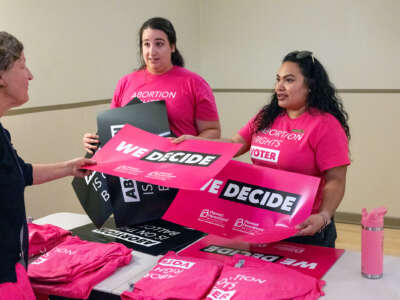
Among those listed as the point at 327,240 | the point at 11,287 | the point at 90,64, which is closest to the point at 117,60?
the point at 90,64

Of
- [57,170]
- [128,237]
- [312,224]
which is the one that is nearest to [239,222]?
[312,224]

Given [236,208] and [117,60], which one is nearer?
[236,208]

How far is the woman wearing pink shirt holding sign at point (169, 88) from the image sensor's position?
2250mm

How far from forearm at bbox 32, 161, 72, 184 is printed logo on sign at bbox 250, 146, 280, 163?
2.36 feet

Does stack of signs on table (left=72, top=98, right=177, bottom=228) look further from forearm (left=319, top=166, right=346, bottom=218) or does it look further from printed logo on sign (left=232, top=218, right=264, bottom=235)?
forearm (left=319, top=166, right=346, bottom=218)

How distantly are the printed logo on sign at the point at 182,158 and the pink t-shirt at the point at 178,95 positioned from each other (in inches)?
20.9

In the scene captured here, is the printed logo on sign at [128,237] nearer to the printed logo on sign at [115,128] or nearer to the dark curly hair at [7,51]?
the printed logo on sign at [115,128]

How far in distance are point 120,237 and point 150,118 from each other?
495 millimetres

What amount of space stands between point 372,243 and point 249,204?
443 mm

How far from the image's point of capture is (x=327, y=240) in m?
1.84

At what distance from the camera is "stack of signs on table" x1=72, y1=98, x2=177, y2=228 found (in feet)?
6.44

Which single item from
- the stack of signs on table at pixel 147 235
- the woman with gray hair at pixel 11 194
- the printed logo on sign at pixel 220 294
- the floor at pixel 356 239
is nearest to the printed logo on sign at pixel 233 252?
the stack of signs on table at pixel 147 235

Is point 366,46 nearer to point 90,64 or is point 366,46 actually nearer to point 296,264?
point 90,64

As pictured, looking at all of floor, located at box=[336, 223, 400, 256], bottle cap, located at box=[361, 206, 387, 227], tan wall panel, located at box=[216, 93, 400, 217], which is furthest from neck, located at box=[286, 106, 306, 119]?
tan wall panel, located at box=[216, 93, 400, 217]
